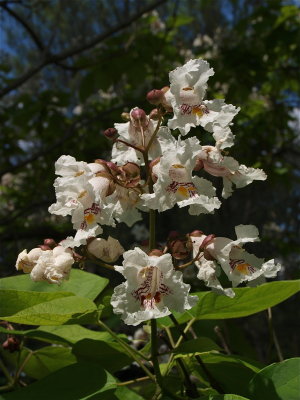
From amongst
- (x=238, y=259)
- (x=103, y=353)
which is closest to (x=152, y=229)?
(x=238, y=259)

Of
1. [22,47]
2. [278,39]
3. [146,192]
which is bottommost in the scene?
[146,192]

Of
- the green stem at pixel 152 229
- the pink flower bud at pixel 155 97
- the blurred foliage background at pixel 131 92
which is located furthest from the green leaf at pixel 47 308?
the blurred foliage background at pixel 131 92

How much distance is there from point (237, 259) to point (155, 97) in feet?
1.08

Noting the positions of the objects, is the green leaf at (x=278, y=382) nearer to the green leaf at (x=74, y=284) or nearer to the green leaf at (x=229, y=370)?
the green leaf at (x=229, y=370)

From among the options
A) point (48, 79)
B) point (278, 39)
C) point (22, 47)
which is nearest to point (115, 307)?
point (278, 39)

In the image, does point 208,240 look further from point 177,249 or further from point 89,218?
point 89,218

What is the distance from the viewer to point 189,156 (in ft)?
2.87

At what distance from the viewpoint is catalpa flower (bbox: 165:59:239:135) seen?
934 mm

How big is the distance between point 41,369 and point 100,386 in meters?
0.38

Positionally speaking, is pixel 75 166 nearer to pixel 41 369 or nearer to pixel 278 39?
pixel 41 369

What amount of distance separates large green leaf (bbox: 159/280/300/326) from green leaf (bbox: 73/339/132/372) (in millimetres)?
162

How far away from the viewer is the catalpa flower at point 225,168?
37.0 inches

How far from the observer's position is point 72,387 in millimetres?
842

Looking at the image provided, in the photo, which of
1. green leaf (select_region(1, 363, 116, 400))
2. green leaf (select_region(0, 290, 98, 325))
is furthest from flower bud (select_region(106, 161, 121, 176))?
green leaf (select_region(1, 363, 116, 400))
